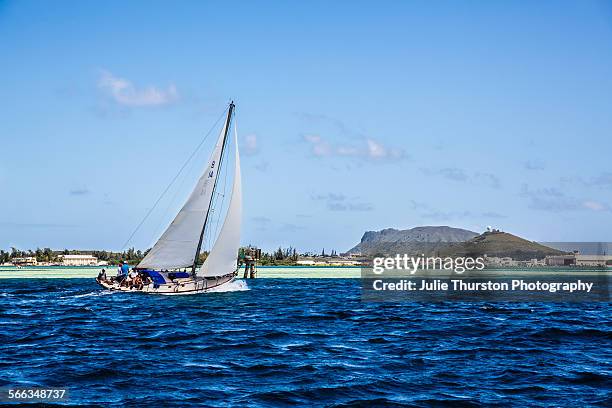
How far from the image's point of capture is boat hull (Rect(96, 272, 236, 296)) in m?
62.2

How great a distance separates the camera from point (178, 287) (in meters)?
62.1

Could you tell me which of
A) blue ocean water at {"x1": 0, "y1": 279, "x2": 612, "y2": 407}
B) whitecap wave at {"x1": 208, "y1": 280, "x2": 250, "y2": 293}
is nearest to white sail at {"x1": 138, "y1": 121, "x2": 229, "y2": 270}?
whitecap wave at {"x1": 208, "y1": 280, "x2": 250, "y2": 293}

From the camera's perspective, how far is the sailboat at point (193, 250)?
63.7m

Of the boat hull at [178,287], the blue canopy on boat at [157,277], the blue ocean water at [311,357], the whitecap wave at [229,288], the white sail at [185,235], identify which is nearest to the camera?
the blue ocean water at [311,357]

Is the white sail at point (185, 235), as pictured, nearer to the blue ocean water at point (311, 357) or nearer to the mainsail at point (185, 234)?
the mainsail at point (185, 234)

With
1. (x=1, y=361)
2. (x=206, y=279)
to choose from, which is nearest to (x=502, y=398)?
(x=1, y=361)

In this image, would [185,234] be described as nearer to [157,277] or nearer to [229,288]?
[157,277]

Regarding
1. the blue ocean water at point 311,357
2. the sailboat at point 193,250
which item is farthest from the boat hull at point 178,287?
the blue ocean water at point 311,357

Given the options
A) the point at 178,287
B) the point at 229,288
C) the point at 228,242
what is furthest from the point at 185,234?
the point at 229,288

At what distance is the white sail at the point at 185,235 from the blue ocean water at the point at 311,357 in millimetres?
17364

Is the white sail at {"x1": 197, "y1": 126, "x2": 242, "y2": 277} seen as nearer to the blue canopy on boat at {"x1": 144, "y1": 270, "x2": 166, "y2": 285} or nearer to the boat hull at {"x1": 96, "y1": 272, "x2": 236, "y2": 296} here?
the boat hull at {"x1": 96, "y1": 272, "x2": 236, "y2": 296}

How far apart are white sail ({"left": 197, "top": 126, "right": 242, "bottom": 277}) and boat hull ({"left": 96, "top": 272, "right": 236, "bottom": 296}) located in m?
1.05

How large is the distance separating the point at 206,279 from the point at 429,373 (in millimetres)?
44567

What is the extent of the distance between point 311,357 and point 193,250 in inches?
1592
